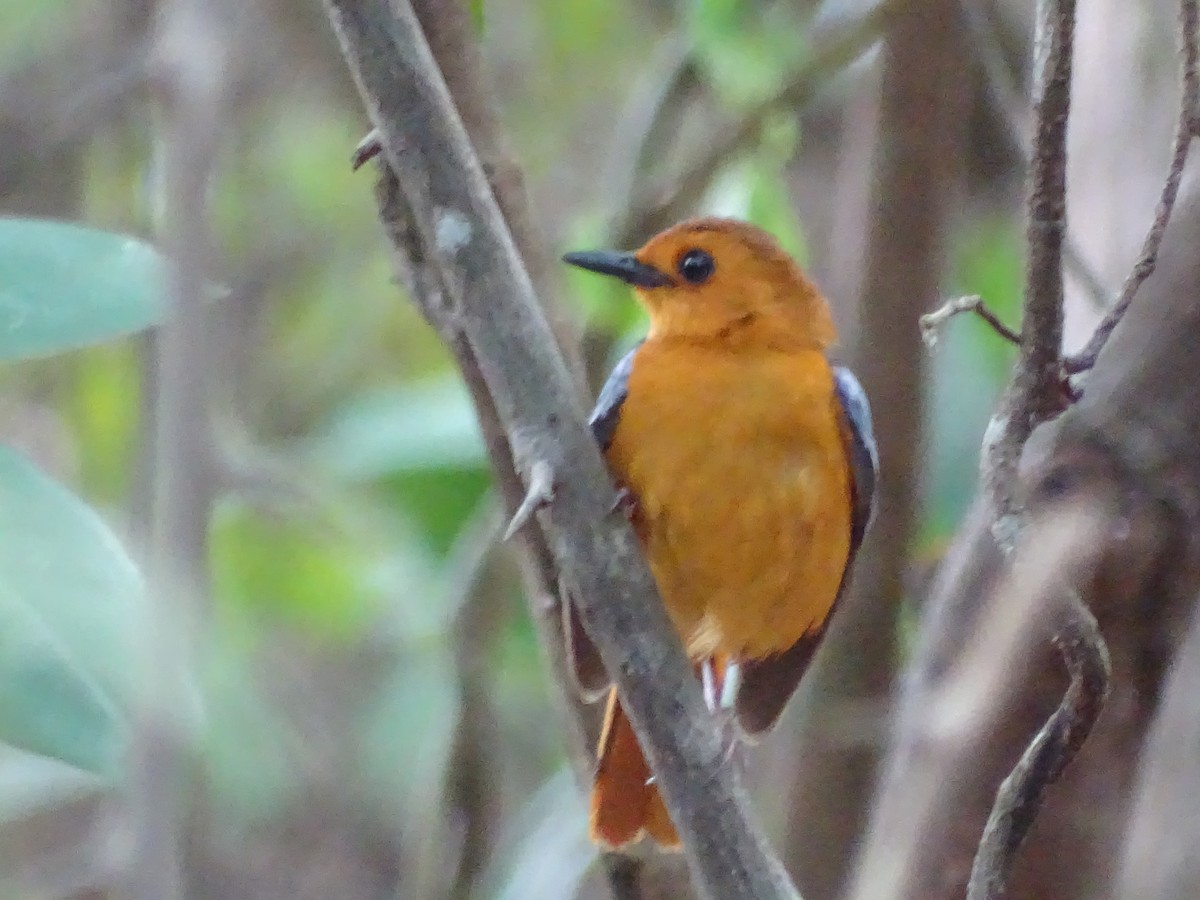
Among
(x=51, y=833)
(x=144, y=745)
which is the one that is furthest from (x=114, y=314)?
(x=51, y=833)

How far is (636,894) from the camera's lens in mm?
2139

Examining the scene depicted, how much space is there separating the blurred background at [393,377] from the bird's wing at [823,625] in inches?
10.1

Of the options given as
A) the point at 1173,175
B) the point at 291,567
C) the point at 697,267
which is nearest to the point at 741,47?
the point at 697,267

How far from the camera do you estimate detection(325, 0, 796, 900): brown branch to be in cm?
139

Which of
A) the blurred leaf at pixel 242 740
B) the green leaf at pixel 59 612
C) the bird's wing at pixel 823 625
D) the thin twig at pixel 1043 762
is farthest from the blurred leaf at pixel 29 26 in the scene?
the thin twig at pixel 1043 762

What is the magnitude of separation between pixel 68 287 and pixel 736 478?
94 cm

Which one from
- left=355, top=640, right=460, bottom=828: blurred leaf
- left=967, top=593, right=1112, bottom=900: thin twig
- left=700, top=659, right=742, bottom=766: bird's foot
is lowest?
left=355, top=640, right=460, bottom=828: blurred leaf

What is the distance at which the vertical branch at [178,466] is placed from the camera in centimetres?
144

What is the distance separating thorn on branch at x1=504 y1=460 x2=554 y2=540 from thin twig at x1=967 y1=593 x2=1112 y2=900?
48 cm

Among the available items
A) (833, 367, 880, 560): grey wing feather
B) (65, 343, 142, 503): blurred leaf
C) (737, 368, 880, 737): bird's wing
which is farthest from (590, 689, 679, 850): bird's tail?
(65, 343, 142, 503): blurred leaf

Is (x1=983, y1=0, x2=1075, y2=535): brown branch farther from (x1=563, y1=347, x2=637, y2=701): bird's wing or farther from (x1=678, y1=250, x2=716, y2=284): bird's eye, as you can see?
(x1=678, y1=250, x2=716, y2=284): bird's eye

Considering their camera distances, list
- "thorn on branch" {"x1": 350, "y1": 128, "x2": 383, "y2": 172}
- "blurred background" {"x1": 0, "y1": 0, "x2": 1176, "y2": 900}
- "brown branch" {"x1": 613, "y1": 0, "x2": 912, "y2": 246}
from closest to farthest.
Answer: "thorn on branch" {"x1": 350, "y1": 128, "x2": 383, "y2": 172}
"blurred background" {"x1": 0, "y1": 0, "x2": 1176, "y2": 900}
"brown branch" {"x1": 613, "y1": 0, "x2": 912, "y2": 246}

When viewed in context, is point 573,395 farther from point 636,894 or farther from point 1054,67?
point 636,894

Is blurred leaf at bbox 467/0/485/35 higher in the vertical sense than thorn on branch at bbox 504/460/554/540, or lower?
higher
